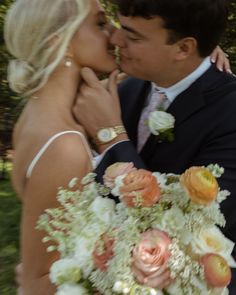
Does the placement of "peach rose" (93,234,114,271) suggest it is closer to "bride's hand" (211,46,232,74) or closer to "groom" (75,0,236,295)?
"groom" (75,0,236,295)

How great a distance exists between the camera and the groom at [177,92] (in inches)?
98.4

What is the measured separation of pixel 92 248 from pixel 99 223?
0.08 meters

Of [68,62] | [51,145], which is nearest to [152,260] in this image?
[51,145]

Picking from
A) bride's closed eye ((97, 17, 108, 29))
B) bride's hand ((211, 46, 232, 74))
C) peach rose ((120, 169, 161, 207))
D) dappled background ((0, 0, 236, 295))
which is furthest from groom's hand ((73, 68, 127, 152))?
dappled background ((0, 0, 236, 295))

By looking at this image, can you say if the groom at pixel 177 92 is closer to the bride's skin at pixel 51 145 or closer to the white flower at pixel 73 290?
the bride's skin at pixel 51 145

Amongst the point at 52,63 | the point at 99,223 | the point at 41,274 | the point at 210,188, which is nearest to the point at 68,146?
the point at 52,63

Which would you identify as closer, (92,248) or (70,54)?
(92,248)

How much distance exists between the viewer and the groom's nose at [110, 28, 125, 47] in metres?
2.77

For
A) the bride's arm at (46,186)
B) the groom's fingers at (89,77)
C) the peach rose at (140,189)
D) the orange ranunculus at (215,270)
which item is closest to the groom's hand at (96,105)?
the groom's fingers at (89,77)

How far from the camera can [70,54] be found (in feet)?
9.12

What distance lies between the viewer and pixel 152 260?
177 centimetres

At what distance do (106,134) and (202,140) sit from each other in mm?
415

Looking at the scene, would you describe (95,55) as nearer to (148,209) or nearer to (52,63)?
(52,63)

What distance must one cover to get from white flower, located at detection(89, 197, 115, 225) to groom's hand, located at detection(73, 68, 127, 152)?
59 centimetres
